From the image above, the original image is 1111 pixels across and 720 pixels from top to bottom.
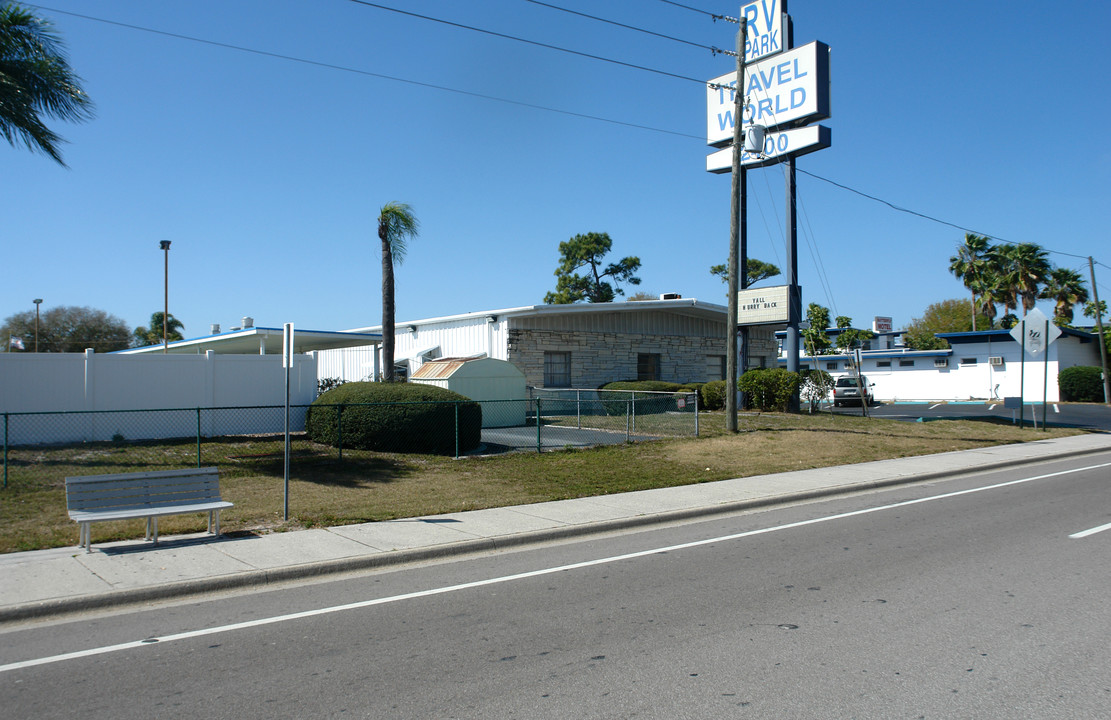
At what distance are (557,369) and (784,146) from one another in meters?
11.5

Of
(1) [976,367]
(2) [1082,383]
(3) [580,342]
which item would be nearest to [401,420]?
(3) [580,342]

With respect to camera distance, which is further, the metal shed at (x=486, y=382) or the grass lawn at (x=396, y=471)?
the metal shed at (x=486, y=382)

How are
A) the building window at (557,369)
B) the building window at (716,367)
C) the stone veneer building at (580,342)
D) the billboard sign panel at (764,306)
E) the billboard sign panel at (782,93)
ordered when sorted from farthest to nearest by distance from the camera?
1. the building window at (716,367)
2. the building window at (557,369)
3. the billboard sign panel at (764,306)
4. the stone veneer building at (580,342)
5. the billboard sign panel at (782,93)

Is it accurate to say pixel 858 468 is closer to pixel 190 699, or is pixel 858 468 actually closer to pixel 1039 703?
pixel 1039 703

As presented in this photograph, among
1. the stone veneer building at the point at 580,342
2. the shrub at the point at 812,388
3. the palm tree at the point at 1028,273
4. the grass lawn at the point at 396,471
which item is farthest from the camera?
the palm tree at the point at 1028,273

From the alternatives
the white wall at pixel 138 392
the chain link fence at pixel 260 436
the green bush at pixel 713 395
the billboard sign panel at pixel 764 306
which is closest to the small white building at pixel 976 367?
the billboard sign panel at pixel 764 306

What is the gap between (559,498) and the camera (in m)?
11.9

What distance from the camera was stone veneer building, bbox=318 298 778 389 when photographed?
Answer: 88.1 ft

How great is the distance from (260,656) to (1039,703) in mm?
4859

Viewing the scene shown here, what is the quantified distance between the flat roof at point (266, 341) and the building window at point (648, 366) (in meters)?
10.7

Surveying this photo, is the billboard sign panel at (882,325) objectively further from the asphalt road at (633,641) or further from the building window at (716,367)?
the asphalt road at (633,641)

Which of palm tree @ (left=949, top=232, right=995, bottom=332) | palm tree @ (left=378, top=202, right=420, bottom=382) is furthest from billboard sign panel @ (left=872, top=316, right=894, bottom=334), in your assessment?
palm tree @ (left=378, top=202, right=420, bottom=382)

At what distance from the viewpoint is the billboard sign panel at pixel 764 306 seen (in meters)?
27.0

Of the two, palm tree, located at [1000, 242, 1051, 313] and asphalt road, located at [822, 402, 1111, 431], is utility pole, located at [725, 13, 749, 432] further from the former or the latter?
palm tree, located at [1000, 242, 1051, 313]
